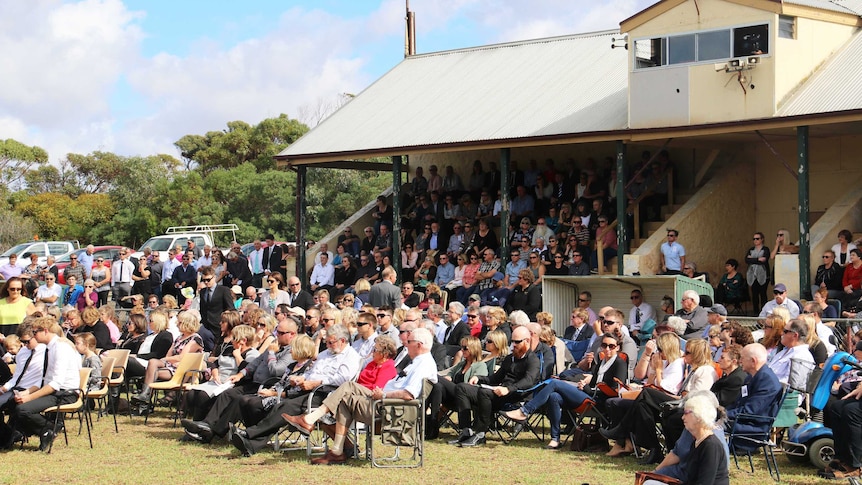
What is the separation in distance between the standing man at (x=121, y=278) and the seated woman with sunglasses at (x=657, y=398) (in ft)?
51.0

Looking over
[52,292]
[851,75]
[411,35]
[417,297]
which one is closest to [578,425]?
[417,297]

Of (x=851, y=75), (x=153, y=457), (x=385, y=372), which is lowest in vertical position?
(x=153, y=457)

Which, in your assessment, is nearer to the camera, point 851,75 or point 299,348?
point 299,348

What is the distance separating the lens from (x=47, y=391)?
37.0 feet

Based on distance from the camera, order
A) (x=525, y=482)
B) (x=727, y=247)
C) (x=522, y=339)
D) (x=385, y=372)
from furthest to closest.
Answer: (x=727, y=247), (x=522, y=339), (x=385, y=372), (x=525, y=482)

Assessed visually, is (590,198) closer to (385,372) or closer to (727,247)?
(727,247)

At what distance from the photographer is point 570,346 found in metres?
13.5

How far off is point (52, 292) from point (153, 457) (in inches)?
419

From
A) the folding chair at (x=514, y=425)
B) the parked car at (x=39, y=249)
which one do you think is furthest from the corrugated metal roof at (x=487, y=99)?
the parked car at (x=39, y=249)

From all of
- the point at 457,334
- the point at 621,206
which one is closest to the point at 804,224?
the point at 621,206

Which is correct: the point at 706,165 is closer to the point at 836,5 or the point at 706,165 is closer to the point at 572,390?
the point at 836,5

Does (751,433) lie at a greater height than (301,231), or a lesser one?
lesser

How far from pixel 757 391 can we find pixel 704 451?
8.53 ft

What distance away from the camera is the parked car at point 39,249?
32.7 metres
